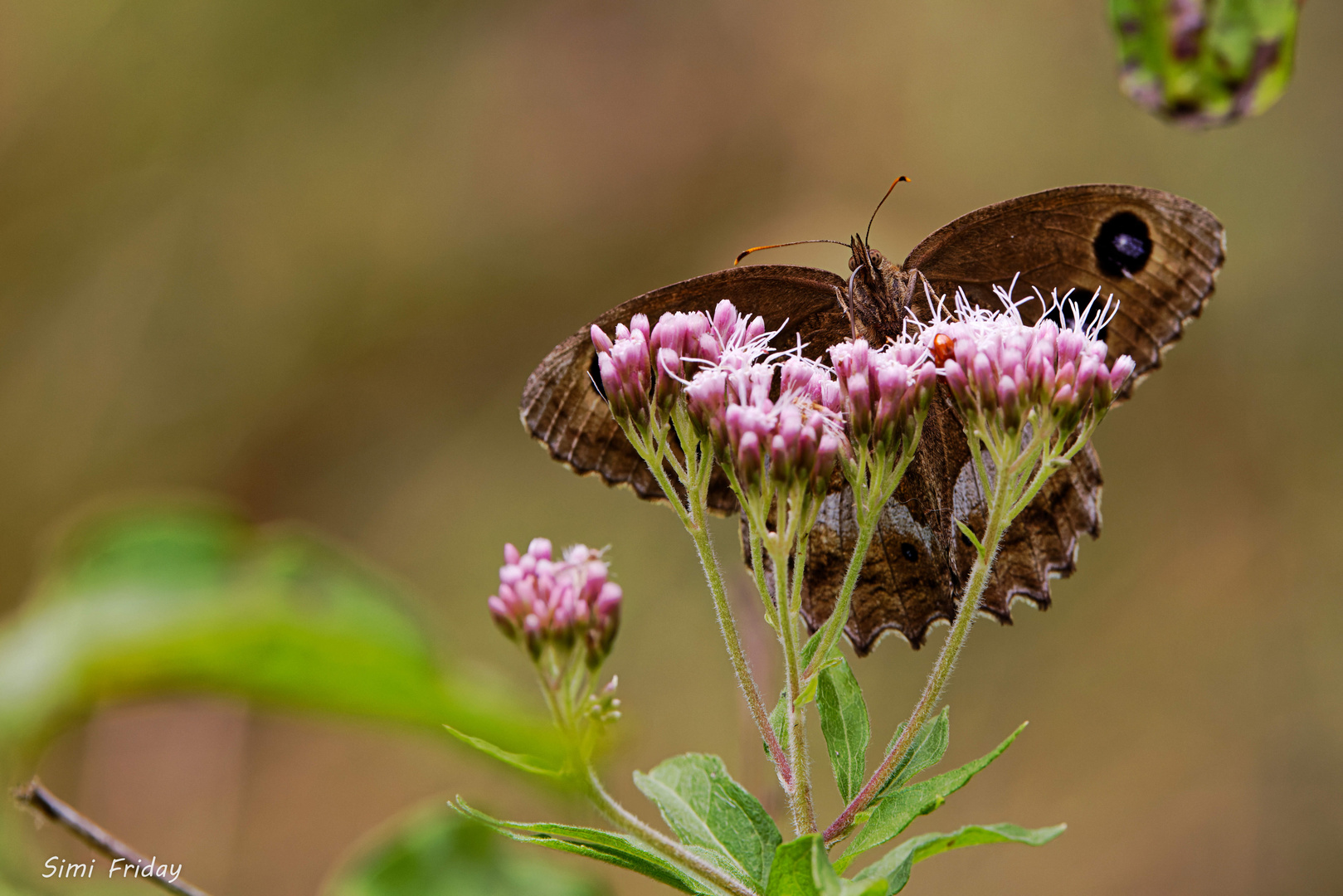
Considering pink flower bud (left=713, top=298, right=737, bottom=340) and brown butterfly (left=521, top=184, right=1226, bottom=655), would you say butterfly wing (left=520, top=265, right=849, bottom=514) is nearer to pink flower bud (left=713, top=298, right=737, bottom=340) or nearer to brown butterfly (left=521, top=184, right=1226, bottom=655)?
brown butterfly (left=521, top=184, right=1226, bottom=655)

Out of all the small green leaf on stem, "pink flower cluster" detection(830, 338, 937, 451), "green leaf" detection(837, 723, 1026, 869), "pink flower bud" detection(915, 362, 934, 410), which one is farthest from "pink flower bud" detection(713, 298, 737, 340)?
"green leaf" detection(837, 723, 1026, 869)

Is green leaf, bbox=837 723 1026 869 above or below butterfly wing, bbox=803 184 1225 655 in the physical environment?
below

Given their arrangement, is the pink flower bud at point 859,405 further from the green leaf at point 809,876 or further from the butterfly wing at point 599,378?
the green leaf at point 809,876

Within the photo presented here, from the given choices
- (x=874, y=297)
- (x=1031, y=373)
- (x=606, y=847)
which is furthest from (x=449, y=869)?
(x=874, y=297)

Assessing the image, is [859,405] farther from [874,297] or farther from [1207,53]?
[1207,53]

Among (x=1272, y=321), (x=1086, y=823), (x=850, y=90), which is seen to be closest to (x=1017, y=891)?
(x=1086, y=823)

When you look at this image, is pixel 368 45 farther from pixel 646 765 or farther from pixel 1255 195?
pixel 1255 195
